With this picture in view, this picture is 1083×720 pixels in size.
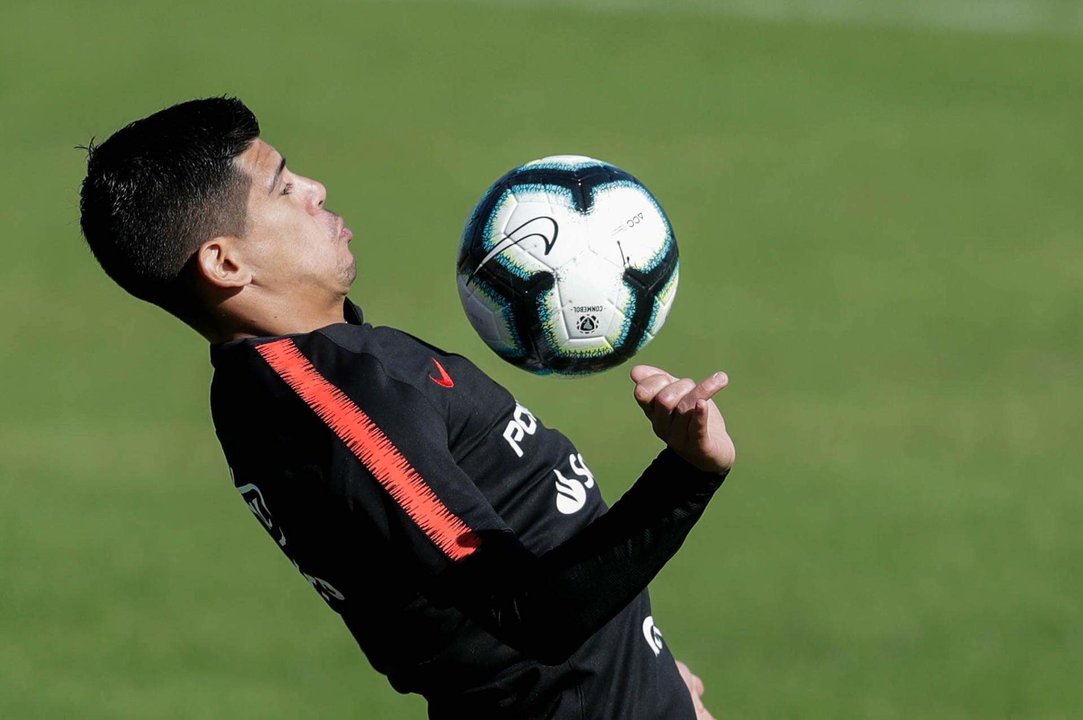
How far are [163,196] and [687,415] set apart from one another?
1.52 meters

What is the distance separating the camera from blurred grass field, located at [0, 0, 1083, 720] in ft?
27.8

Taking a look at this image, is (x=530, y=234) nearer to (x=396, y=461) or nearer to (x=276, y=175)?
(x=276, y=175)

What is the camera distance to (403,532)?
3.74 metres

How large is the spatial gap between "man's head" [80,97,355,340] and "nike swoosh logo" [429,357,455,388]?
14.5 inches

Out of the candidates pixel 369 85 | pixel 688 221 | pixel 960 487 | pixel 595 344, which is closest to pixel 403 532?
pixel 595 344

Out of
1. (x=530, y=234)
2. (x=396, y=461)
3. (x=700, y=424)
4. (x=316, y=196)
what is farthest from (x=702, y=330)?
(x=700, y=424)

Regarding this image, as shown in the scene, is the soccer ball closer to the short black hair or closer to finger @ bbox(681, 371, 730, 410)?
the short black hair

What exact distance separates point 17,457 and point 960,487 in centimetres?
598

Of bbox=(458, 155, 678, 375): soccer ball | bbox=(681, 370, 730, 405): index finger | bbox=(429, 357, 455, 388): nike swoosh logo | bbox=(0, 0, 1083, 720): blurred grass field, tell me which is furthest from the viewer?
bbox=(0, 0, 1083, 720): blurred grass field

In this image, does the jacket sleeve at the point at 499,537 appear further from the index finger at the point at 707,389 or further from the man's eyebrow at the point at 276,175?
the man's eyebrow at the point at 276,175

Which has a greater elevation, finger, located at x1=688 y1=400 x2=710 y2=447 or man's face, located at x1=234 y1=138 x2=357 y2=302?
man's face, located at x1=234 y1=138 x2=357 y2=302

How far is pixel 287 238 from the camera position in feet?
14.2

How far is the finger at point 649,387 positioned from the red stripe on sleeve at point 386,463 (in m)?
0.49

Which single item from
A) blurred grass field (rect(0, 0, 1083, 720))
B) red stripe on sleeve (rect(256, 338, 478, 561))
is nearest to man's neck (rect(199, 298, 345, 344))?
red stripe on sleeve (rect(256, 338, 478, 561))
